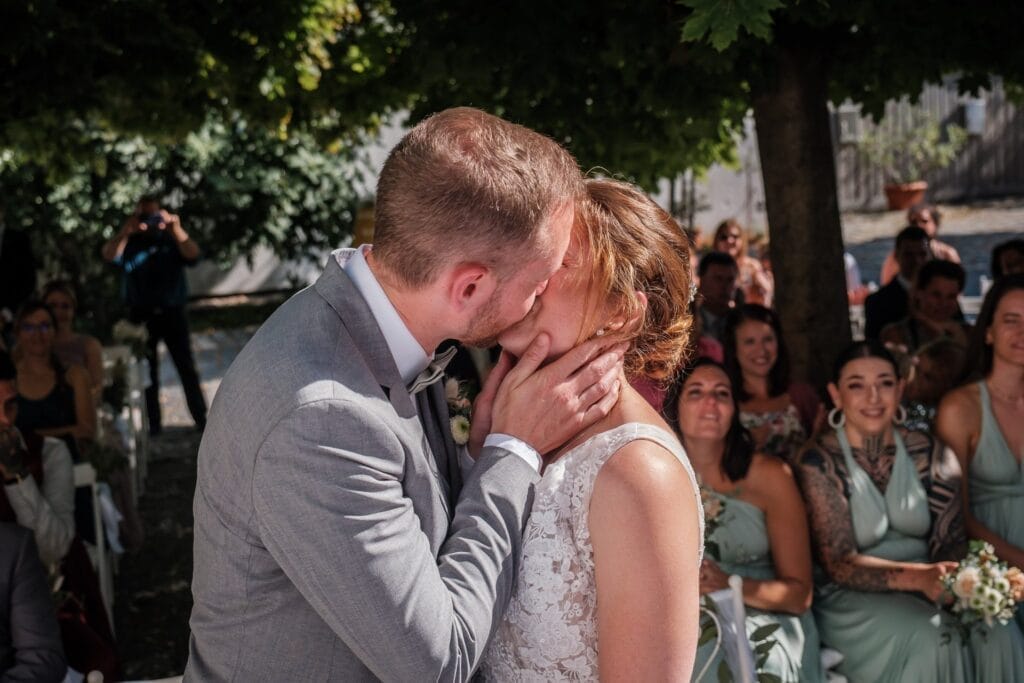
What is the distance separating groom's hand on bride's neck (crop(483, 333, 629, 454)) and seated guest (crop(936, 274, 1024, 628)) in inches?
110

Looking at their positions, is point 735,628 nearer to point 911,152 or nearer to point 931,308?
point 931,308

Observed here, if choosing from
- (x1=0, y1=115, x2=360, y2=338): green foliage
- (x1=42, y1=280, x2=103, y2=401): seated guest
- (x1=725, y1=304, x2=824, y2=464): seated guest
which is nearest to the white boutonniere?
(x1=725, y1=304, x2=824, y2=464): seated guest

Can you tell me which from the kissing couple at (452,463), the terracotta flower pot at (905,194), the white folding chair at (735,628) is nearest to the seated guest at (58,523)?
the white folding chair at (735,628)

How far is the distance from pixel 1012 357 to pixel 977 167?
61.4 feet

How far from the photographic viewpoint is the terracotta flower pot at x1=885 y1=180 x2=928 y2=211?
2050cm

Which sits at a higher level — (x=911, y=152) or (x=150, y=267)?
(x=150, y=267)

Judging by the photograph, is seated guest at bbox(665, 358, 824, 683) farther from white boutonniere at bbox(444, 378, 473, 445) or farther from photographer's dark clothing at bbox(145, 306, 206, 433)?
A: photographer's dark clothing at bbox(145, 306, 206, 433)

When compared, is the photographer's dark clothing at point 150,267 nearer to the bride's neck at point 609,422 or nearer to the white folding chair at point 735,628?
the white folding chair at point 735,628

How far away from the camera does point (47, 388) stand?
6.54 metres

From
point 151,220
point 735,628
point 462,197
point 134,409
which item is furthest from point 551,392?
point 151,220

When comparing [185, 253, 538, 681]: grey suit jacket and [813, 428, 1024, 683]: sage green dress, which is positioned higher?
[185, 253, 538, 681]: grey suit jacket

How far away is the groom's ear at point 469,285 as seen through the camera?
5.90 feet

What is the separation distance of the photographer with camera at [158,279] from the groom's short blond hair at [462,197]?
819 cm

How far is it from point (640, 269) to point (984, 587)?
2.25 m
